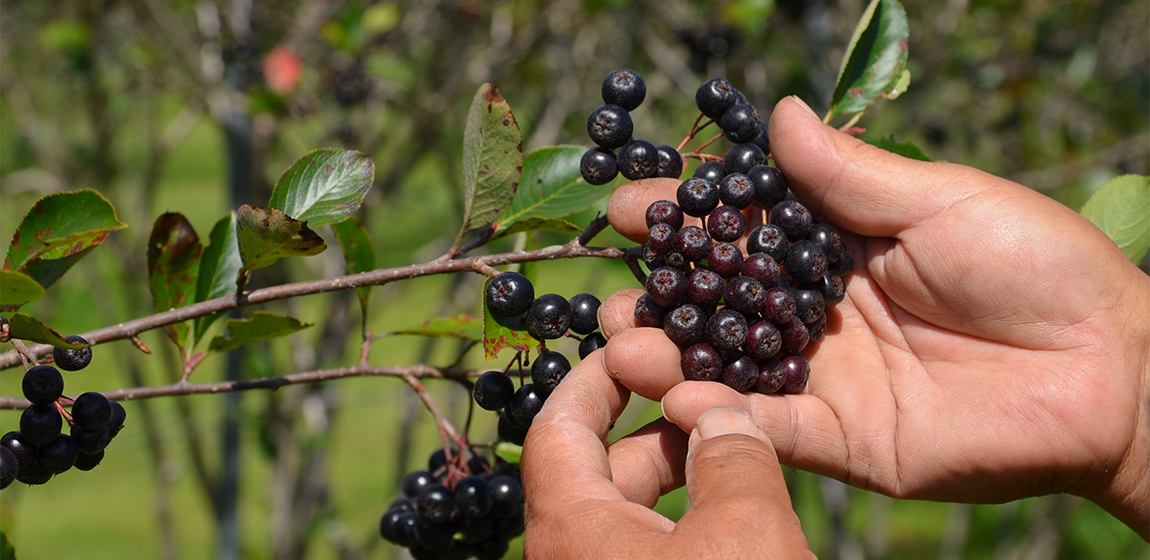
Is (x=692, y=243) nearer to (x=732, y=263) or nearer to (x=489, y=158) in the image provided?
(x=732, y=263)

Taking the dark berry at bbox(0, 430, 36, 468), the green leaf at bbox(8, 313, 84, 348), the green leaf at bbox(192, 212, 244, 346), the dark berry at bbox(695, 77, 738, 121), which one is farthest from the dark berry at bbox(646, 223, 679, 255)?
the dark berry at bbox(0, 430, 36, 468)

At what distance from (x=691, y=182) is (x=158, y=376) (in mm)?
8500

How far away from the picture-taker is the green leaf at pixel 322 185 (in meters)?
1.46

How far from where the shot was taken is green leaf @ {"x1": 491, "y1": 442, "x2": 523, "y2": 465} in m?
1.72

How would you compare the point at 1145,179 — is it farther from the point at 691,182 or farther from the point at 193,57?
the point at 193,57

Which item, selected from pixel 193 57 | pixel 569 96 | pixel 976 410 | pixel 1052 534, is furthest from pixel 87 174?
pixel 1052 534

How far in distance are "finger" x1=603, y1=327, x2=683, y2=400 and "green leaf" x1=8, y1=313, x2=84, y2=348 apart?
887 mm

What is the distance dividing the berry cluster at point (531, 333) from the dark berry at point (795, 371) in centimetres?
37

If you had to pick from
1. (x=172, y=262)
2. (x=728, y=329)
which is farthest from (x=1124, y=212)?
(x=172, y=262)

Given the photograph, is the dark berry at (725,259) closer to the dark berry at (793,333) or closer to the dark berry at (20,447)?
the dark berry at (793,333)

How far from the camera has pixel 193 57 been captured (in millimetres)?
3375

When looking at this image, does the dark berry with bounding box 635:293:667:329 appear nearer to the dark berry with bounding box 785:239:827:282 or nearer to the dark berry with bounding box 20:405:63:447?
the dark berry with bounding box 785:239:827:282

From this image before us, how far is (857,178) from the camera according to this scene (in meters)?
1.64

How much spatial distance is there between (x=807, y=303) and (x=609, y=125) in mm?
515
